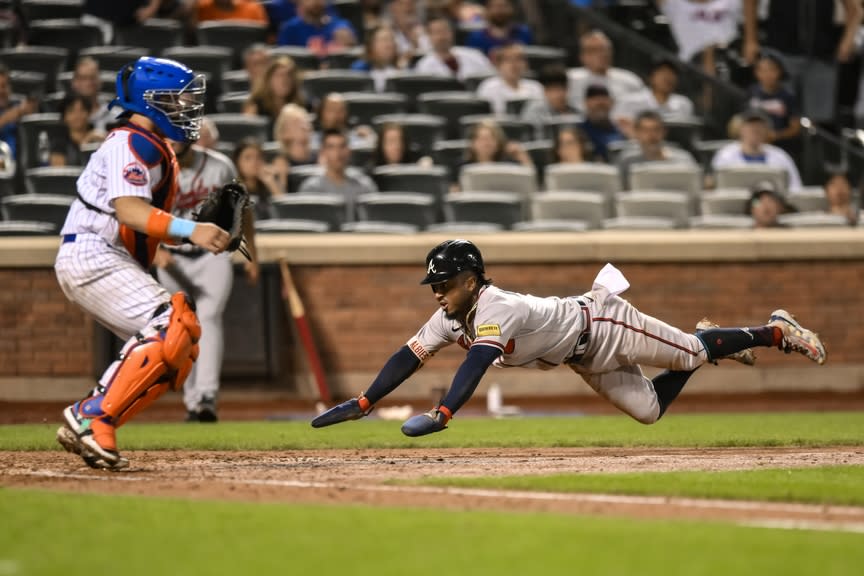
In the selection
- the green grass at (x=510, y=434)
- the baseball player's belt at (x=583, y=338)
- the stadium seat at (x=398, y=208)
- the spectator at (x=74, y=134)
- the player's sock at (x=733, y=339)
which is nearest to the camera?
the baseball player's belt at (x=583, y=338)

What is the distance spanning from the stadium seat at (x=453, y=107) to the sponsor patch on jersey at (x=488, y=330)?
26.7 ft

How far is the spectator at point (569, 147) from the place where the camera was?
14.2 metres

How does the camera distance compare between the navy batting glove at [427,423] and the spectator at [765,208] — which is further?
the spectator at [765,208]

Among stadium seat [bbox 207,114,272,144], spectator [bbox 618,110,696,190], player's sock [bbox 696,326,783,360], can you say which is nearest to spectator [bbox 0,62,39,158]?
stadium seat [bbox 207,114,272,144]

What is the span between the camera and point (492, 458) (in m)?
7.93

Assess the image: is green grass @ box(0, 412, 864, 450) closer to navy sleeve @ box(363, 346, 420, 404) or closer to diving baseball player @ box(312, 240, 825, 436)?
diving baseball player @ box(312, 240, 825, 436)

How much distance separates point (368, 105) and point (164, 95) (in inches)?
305

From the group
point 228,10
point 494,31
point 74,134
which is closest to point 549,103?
point 494,31

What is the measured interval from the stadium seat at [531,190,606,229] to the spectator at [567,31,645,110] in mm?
2297

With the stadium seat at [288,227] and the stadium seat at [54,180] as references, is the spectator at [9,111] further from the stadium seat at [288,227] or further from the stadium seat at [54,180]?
the stadium seat at [288,227]

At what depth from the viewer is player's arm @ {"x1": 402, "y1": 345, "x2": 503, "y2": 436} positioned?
678 centimetres

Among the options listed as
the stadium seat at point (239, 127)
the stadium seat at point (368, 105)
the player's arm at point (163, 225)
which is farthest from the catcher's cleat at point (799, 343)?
the stadium seat at point (368, 105)

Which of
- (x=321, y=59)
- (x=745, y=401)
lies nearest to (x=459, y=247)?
(x=745, y=401)

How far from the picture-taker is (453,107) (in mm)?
15031
